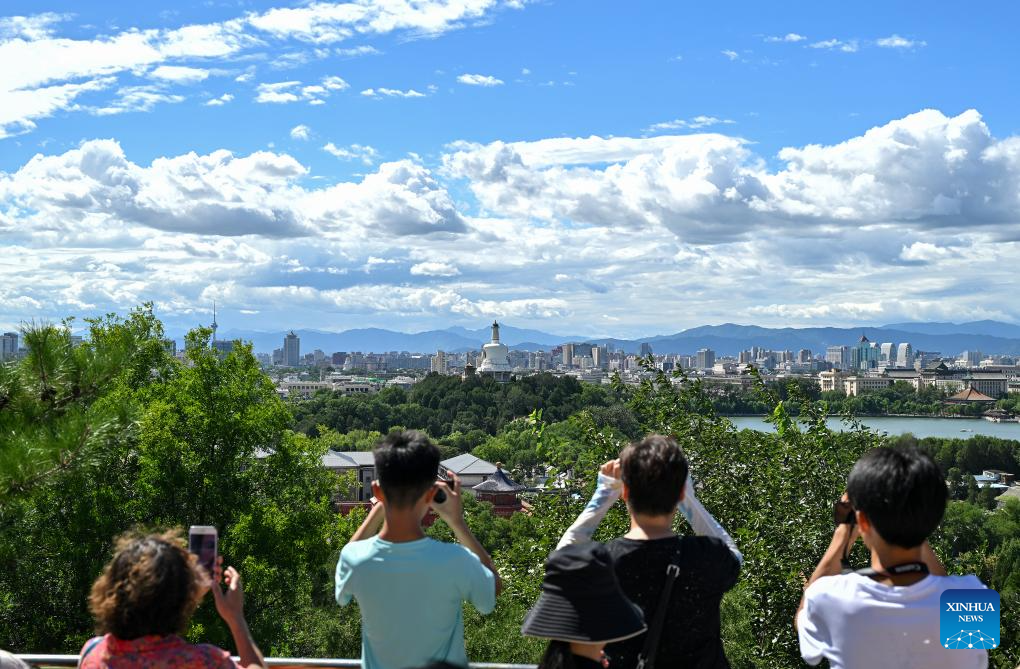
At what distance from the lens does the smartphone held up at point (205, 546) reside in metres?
2.35

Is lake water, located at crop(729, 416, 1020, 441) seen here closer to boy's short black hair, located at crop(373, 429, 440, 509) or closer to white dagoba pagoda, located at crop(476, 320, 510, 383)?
white dagoba pagoda, located at crop(476, 320, 510, 383)

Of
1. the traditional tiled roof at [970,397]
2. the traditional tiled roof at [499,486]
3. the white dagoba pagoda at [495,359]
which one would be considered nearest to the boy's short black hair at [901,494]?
the traditional tiled roof at [499,486]

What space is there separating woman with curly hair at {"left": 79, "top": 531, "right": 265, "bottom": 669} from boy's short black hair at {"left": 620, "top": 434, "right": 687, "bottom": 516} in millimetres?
1054

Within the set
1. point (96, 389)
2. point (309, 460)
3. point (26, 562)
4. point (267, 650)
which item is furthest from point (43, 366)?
point (309, 460)

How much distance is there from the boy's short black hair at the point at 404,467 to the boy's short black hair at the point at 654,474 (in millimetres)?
523

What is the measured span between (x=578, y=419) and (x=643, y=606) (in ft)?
20.7

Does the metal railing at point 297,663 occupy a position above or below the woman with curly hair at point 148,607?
below

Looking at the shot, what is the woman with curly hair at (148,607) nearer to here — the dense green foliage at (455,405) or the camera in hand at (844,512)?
the camera in hand at (844,512)

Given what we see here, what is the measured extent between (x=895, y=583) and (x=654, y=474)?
61 centimetres

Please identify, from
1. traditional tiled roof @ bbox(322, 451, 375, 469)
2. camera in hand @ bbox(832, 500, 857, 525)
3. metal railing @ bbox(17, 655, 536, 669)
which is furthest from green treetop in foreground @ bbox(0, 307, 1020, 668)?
traditional tiled roof @ bbox(322, 451, 375, 469)

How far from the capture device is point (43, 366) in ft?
21.0

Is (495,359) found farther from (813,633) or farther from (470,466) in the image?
(813,633)

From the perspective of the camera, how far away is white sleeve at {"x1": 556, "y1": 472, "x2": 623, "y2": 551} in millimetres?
2672

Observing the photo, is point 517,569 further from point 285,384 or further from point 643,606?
point 285,384
